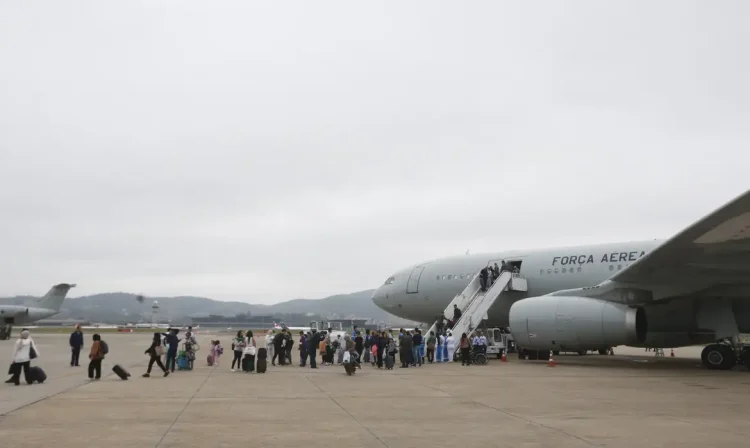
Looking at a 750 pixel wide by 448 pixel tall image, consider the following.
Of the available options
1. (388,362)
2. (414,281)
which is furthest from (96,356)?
(414,281)

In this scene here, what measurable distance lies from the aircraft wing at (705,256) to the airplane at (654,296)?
0.07ft

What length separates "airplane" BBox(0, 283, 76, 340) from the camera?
49.9 metres

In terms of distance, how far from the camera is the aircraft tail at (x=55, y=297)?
179 ft

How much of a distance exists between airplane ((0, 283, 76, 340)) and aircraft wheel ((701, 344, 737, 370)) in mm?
43833

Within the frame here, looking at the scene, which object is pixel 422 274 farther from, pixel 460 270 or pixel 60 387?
pixel 60 387

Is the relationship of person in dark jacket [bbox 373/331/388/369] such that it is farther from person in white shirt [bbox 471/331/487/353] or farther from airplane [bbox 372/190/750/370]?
airplane [bbox 372/190/750/370]

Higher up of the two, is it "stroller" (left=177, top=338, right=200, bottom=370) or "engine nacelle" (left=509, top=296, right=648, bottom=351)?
"engine nacelle" (left=509, top=296, right=648, bottom=351)

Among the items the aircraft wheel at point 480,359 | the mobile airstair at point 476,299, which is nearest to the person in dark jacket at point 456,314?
the mobile airstair at point 476,299

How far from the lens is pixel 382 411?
10.0m

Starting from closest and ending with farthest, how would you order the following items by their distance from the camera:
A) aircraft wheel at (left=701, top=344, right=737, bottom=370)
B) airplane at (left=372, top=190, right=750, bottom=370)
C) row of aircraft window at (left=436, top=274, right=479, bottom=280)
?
airplane at (left=372, top=190, right=750, bottom=370) < aircraft wheel at (left=701, top=344, right=737, bottom=370) < row of aircraft window at (left=436, top=274, right=479, bottom=280)

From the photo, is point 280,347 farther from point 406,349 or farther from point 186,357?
point 406,349

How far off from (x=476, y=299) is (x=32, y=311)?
40.7 metres

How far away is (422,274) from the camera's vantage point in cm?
2958

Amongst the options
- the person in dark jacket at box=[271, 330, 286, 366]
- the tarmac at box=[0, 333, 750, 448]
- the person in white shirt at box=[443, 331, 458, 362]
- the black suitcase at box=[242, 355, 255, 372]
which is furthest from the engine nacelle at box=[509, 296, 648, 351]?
the black suitcase at box=[242, 355, 255, 372]
